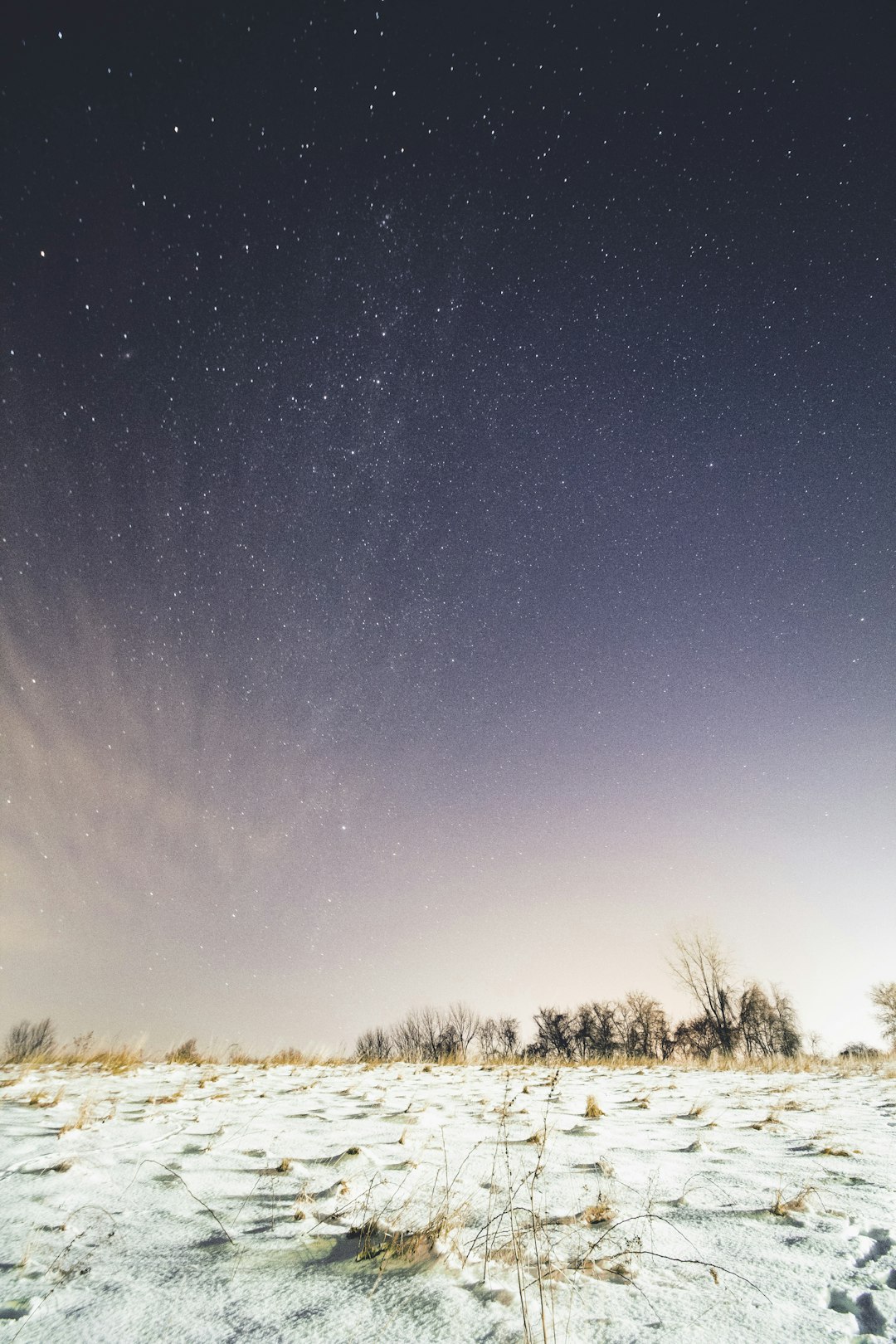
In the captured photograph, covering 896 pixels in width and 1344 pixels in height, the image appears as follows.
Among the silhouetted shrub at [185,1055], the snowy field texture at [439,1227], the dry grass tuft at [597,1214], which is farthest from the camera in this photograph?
the silhouetted shrub at [185,1055]

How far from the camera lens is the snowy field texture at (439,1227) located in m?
1.68

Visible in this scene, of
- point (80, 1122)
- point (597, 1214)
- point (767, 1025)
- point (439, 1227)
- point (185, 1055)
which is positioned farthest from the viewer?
point (767, 1025)

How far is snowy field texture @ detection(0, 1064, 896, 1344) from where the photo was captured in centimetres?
168

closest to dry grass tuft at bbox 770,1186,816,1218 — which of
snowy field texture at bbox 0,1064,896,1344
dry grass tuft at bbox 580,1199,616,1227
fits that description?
snowy field texture at bbox 0,1064,896,1344

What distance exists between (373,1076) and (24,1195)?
6413mm

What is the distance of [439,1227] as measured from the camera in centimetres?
222

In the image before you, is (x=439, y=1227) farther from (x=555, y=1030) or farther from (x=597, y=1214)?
(x=555, y=1030)

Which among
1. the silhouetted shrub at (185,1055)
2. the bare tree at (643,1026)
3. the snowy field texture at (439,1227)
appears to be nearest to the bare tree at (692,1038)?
the bare tree at (643,1026)

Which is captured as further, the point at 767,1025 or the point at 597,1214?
the point at 767,1025

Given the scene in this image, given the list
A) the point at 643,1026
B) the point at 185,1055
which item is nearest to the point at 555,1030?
the point at 643,1026

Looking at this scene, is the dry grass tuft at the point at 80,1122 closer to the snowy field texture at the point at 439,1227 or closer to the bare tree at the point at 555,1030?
the snowy field texture at the point at 439,1227

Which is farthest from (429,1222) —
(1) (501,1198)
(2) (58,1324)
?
(2) (58,1324)

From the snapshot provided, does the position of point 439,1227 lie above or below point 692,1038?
above

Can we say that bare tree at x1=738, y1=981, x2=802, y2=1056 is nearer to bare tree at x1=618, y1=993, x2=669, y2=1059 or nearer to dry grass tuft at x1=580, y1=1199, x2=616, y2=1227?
bare tree at x1=618, y1=993, x2=669, y2=1059
